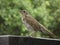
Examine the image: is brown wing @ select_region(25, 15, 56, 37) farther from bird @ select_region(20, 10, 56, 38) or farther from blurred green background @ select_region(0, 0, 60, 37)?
blurred green background @ select_region(0, 0, 60, 37)

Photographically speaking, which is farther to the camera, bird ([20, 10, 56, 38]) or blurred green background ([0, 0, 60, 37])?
blurred green background ([0, 0, 60, 37])

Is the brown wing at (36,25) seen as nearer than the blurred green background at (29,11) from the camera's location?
Yes

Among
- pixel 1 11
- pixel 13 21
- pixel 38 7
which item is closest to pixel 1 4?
pixel 1 11

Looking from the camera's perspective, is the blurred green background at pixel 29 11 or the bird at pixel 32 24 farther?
the blurred green background at pixel 29 11

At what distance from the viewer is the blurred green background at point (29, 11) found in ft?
16.2

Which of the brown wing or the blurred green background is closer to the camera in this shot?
the brown wing

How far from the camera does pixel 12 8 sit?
5109 millimetres

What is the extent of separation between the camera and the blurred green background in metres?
4.93

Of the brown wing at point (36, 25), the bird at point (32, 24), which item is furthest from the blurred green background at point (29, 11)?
the brown wing at point (36, 25)

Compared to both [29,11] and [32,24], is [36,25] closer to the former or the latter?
[32,24]

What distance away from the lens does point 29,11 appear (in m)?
4.89

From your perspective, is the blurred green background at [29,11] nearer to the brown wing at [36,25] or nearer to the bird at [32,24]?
the bird at [32,24]

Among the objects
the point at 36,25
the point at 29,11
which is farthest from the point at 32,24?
the point at 29,11

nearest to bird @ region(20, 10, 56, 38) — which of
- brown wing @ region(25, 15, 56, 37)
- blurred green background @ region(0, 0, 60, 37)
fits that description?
brown wing @ region(25, 15, 56, 37)
